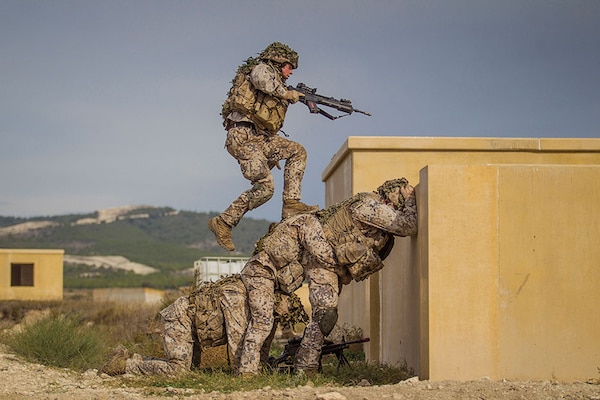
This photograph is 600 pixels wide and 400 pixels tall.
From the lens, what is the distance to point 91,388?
976 cm

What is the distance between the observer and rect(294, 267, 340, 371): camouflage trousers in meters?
9.70

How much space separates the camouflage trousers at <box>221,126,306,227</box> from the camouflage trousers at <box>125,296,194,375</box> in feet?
3.90

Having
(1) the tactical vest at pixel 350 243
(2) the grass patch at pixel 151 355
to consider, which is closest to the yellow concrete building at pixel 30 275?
(2) the grass patch at pixel 151 355

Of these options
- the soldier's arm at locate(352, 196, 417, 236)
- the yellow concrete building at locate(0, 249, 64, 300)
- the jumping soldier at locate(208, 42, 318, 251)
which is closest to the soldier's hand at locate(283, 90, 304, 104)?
the jumping soldier at locate(208, 42, 318, 251)

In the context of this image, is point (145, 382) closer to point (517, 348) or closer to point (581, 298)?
point (517, 348)

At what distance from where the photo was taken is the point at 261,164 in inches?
418

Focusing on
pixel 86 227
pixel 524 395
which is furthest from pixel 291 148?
pixel 86 227

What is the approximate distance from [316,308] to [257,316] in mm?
643

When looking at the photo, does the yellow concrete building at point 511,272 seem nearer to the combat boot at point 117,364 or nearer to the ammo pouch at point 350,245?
the ammo pouch at point 350,245

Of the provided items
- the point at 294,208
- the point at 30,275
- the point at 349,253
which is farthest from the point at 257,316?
the point at 30,275

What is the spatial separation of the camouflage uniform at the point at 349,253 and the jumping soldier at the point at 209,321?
441mm

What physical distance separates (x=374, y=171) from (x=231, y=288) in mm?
3094

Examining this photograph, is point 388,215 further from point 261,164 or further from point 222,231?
point 222,231

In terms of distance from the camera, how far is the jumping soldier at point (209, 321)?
33.0ft
